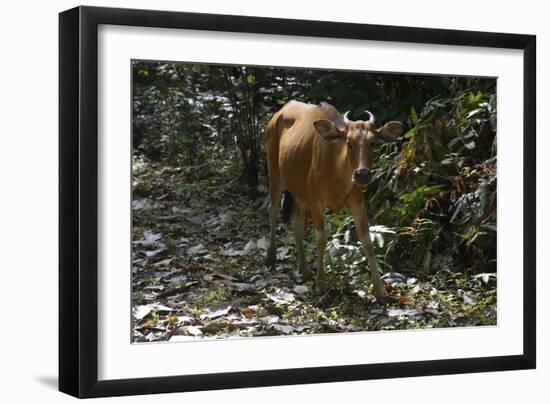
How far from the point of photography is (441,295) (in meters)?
7.04

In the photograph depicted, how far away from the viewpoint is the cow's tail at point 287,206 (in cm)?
666

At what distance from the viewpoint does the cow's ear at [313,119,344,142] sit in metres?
6.77

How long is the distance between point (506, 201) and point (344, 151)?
121cm

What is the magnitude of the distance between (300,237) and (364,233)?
426mm

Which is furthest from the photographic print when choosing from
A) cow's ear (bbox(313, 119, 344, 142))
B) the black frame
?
the black frame

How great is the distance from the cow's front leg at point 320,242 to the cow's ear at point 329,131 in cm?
45

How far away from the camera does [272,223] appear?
6602 mm

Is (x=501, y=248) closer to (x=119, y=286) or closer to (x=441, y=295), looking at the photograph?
(x=441, y=295)

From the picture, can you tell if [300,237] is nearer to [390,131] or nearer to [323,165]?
[323,165]

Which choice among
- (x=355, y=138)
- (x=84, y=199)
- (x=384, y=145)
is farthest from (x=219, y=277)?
(x=384, y=145)

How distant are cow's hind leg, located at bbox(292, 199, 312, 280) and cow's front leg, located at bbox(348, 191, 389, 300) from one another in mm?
331

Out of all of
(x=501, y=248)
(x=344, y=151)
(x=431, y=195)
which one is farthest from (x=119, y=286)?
(x=501, y=248)

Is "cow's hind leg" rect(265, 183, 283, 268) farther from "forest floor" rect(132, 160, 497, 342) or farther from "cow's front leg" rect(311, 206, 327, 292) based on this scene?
"cow's front leg" rect(311, 206, 327, 292)

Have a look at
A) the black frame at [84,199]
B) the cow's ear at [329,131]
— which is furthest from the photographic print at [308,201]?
the black frame at [84,199]
